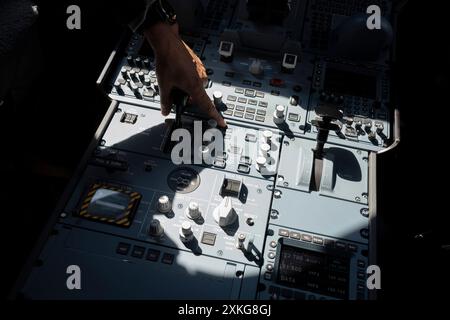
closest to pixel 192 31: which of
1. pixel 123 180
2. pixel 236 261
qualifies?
pixel 123 180

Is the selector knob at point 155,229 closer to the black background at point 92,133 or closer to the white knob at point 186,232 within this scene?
the white knob at point 186,232

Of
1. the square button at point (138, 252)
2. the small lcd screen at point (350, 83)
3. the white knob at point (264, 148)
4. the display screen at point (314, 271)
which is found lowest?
the square button at point (138, 252)

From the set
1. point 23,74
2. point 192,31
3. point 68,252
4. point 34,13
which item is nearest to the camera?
point 68,252

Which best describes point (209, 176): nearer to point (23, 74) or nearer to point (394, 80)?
point (394, 80)

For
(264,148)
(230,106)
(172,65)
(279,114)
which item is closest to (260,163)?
(264,148)

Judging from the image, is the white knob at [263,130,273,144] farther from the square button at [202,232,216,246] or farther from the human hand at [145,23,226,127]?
the square button at [202,232,216,246]

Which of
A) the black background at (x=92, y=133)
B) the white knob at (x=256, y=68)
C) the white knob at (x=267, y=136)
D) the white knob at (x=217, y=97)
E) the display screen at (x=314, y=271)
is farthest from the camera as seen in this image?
the black background at (x=92, y=133)

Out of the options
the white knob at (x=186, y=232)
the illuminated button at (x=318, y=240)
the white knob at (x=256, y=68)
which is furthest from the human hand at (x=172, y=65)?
the illuminated button at (x=318, y=240)
